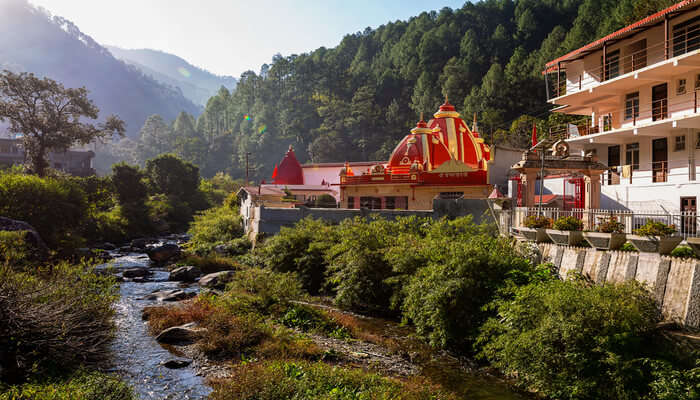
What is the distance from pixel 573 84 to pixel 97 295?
2774 centimetres

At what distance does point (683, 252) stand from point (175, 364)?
1562cm

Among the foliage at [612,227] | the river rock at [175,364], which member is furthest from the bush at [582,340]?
the river rock at [175,364]

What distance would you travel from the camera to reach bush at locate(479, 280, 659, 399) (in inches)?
433

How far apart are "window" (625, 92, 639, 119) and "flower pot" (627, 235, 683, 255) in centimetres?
1307

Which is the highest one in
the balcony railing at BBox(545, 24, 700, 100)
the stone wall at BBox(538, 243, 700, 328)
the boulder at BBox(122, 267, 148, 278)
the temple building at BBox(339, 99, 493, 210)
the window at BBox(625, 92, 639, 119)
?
the balcony railing at BBox(545, 24, 700, 100)

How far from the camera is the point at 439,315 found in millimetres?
15742

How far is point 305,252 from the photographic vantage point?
2608 cm

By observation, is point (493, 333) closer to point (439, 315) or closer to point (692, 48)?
point (439, 315)

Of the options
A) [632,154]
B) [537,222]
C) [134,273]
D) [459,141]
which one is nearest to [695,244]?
[537,222]

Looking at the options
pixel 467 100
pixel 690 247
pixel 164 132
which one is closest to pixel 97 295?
pixel 690 247

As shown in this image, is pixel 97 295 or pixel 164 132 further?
pixel 164 132

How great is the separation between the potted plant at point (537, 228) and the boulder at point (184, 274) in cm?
2071

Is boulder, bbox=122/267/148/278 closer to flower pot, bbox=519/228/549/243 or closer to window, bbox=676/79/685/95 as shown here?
flower pot, bbox=519/228/549/243

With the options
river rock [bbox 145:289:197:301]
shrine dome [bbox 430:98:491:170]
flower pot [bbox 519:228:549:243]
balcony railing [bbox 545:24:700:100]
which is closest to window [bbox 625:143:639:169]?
balcony railing [bbox 545:24:700:100]
